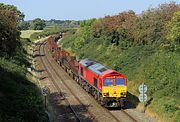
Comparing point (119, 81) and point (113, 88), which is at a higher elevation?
point (119, 81)

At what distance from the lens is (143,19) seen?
48562 mm

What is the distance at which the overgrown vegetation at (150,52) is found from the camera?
105 feet

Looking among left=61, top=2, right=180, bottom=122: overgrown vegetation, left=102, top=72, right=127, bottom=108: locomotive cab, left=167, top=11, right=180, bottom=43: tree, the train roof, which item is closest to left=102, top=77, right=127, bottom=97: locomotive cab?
left=102, top=72, right=127, bottom=108: locomotive cab

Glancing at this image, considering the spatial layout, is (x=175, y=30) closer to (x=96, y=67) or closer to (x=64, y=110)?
(x=96, y=67)

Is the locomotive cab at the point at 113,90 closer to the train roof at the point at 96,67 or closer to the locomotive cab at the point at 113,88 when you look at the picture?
the locomotive cab at the point at 113,88

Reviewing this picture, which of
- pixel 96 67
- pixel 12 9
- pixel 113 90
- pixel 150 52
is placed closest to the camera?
pixel 113 90

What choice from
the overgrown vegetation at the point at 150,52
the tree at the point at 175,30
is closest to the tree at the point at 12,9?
the overgrown vegetation at the point at 150,52

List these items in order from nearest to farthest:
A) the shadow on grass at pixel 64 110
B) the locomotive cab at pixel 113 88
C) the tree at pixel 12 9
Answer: the shadow on grass at pixel 64 110 < the locomotive cab at pixel 113 88 < the tree at pixel 12 9

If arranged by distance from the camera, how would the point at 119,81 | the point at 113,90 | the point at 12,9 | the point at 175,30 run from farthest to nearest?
the point at 12,9, the point at 175,30, the point at 119,81, the point at 113,90

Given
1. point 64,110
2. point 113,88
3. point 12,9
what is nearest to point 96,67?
point 113,88

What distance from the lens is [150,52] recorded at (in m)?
43.2

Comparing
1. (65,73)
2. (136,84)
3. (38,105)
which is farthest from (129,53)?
(38,105)

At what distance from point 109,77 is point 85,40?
45.4 m

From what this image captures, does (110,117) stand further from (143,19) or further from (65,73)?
(65,73)
